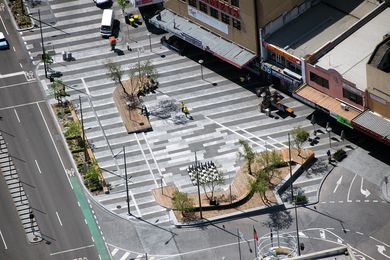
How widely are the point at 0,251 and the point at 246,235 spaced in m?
41.2

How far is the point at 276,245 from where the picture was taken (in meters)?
197

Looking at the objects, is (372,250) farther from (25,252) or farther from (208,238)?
(25,252)

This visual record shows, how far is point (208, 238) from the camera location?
199 meters

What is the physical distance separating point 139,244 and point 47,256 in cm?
1539

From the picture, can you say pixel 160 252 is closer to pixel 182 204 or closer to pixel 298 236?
pixel 182 204

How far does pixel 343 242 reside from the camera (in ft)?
643

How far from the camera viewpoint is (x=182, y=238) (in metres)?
200

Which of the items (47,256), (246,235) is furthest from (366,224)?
(47,256)

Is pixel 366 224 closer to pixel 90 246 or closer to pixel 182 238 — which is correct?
pixel 182 238

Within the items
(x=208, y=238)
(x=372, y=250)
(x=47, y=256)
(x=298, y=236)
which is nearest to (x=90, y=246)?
(x=47, y=256)

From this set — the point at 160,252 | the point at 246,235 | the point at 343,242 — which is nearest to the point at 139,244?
the point at 160,252

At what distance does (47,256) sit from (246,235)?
3329 cm

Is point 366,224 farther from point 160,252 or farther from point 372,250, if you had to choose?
point 160,252

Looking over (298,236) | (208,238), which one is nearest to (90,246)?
(208,238)
